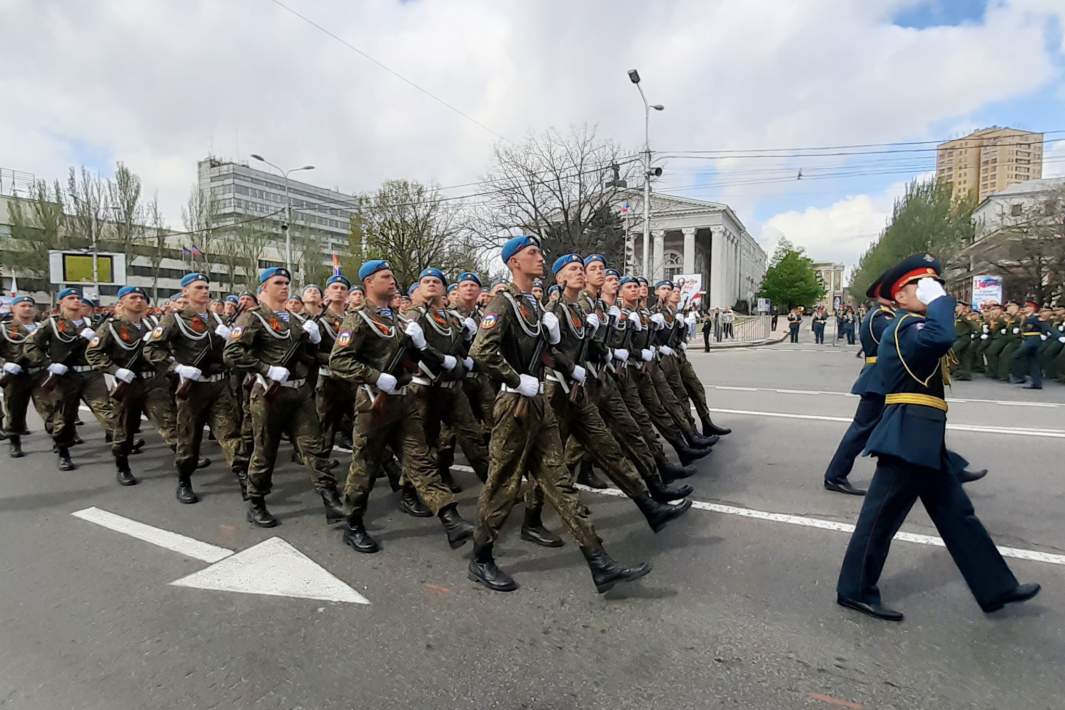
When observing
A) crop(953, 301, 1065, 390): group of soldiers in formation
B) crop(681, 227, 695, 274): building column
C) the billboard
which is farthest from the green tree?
crop(953, 301, 1065, 390): group of soldiers in formation

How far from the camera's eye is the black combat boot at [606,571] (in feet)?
11.0

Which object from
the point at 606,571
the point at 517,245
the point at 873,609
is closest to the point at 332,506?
the point at 606,571

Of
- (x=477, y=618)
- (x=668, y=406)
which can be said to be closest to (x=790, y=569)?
(x=477, y=618)

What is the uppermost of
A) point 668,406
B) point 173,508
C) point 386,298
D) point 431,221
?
point 431,221

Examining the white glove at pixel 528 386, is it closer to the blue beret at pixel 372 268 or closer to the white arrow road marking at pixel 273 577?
the white arrow road marking at pixel 273 577

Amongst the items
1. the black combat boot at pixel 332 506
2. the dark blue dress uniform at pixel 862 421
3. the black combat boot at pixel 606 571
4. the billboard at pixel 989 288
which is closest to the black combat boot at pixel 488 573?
the black combat boot at pixel 606 571

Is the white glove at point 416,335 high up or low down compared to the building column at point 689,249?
down

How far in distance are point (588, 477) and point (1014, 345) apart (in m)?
12.7

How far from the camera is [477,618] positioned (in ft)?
10.6

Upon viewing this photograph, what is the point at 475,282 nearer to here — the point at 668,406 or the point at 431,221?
the point at 668,406

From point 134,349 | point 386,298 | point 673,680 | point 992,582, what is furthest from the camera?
point 134,349

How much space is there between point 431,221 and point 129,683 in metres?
34.5

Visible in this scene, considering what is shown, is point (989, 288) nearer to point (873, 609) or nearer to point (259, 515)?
point (873, 609)

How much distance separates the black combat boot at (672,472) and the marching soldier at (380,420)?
210 cm
